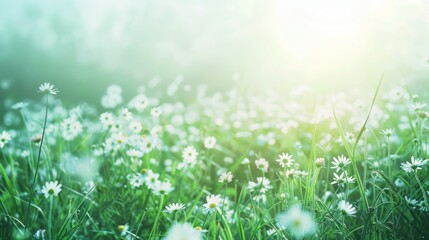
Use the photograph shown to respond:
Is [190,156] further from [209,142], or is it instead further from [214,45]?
[214,45]

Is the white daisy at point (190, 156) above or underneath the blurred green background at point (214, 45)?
underneath

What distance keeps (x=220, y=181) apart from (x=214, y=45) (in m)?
6.58

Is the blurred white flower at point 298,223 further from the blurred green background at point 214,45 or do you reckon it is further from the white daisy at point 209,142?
the blurred green background at point 214,45

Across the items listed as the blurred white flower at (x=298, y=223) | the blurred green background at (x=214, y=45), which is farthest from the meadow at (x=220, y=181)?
the blurred green background at (x=214, y=45)

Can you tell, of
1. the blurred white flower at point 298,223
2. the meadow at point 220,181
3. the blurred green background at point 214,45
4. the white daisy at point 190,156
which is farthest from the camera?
the blurred green background at point 214,45

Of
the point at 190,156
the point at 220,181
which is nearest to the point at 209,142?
the point at 190,156

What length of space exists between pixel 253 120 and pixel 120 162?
1776 millimetres

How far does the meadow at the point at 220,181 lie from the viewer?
4.80 ft

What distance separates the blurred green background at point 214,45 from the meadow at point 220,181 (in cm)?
124

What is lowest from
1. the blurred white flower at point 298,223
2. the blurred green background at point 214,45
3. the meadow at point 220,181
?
the blurred white flower at point 298,223

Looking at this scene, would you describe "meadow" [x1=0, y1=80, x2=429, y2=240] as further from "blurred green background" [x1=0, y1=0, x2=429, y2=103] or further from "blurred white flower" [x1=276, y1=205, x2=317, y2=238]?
"blurred green background" [x1=0, y1=0, x2=429, y2=103]

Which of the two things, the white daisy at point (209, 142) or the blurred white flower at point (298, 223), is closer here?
the blurred white flower at point (298, 223)

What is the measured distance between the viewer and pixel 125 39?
27.1 feet

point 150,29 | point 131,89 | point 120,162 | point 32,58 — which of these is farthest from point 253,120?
point 32,58
